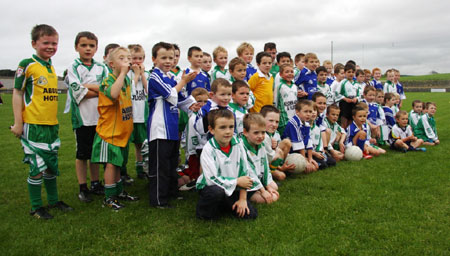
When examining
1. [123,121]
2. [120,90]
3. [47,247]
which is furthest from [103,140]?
[47,247]

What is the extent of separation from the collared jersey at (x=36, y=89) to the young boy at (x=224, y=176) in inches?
81.4

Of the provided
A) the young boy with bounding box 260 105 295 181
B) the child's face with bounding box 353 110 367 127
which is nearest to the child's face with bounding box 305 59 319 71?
the child's face with bounding box 353 110 367 127

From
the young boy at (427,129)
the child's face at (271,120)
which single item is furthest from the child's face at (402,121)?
the child's face at (271,120)

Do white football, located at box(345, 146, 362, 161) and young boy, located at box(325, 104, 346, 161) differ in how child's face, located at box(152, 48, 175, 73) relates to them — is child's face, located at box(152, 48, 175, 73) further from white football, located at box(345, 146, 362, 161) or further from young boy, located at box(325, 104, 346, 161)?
white football, located at box(345, 146, 362, 161)

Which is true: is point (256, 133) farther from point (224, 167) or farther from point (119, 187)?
point (119, 187)

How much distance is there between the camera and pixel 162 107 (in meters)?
4.31

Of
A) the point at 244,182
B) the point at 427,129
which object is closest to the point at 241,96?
the point at 244,182

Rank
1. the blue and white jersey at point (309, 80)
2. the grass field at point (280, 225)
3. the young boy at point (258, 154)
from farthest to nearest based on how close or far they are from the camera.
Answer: the blue and white jersey at point (309, 80)
the young boy at point (258, 154)
the grass field at point (280, 225)

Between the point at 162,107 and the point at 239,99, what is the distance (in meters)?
1.30

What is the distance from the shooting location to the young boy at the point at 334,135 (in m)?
7.23

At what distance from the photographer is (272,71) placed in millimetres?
7555

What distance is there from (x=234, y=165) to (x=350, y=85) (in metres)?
5.56

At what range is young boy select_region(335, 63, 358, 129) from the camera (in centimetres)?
834

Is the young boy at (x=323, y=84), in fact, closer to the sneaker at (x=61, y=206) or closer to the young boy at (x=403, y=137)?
the young boy at (x=403, y=137)
